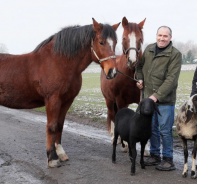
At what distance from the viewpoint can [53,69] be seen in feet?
16.0

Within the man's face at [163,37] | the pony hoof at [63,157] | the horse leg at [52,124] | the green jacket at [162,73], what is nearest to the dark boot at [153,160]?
the green jacket at [162,73]

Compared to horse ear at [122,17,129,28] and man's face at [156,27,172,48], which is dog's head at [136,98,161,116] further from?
horse ear at [122,17,129,28]

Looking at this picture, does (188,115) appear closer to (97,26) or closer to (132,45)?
(132,45)

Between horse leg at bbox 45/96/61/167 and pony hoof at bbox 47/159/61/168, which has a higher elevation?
horse leg at bbox 45/96/61/167

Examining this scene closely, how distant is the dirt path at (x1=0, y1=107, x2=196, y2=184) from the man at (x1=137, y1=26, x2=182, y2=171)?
0.46m

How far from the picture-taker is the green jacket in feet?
15.3

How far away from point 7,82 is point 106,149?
9.28ft

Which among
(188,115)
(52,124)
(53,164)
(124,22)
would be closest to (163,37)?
(124,22)

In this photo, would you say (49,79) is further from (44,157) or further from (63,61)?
(44,157)

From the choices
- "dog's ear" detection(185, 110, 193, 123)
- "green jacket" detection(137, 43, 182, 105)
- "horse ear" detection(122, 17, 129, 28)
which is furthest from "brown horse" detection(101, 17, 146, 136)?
"dog's ear" detection(185, 110, 193, 123)

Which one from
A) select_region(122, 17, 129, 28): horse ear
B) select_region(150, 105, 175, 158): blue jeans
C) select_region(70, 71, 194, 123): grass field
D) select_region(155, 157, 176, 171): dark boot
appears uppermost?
select_region(122, 17, 129, 28): horse ear

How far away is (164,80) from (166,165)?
63.3 inches

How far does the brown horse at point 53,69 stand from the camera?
15.8 feet

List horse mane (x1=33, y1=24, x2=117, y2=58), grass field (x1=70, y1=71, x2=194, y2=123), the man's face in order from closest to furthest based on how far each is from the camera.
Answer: the man's face → horse mane (x1=33, y1=24, x2=117, y2=58) → grass field (x1=70, y1=71, x2=194, y2=123)
